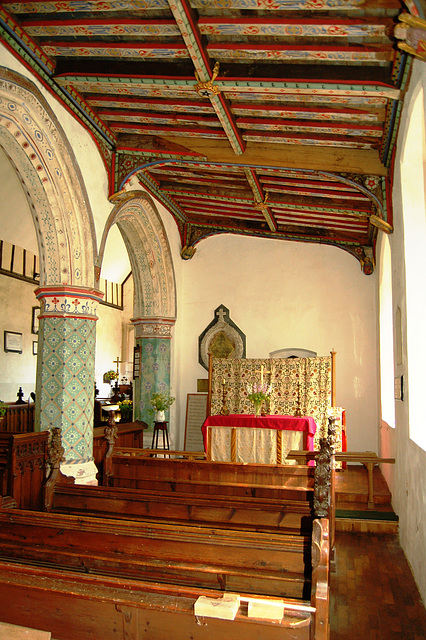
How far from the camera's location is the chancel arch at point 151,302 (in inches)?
345

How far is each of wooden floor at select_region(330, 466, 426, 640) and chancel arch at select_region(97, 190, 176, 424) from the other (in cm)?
412

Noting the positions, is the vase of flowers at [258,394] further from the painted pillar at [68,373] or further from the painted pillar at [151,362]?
the painted pillar at [68,373]

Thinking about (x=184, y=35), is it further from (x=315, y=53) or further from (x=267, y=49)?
(x=315, y=53)

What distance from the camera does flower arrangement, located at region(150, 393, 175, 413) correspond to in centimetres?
866

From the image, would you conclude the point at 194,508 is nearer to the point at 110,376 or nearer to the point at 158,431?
the point at 158,431

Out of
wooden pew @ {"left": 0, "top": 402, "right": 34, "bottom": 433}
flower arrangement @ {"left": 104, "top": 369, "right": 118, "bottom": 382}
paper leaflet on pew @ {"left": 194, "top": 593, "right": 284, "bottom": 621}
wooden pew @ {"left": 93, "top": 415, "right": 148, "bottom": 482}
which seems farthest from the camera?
flower arrangement @ {"left": 104, "top": 369, "right": 118, "bottom": 382}

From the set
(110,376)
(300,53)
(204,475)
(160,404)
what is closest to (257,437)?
(160,404)

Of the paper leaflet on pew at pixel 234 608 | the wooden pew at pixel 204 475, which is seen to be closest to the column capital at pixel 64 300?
the wooden pew at pixel 204 475

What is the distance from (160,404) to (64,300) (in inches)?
118

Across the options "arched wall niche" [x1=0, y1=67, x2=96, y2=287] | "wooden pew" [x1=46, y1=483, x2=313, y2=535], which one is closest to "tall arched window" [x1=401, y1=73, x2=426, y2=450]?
"wooden pew" [x1=46, y1=483, x2=313, y2=535]

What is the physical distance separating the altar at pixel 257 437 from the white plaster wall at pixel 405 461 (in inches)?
63.8

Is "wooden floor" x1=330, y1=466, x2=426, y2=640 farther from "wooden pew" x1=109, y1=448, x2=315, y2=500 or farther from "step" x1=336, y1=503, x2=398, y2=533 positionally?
"wooden pew" x1=109, y1=448, x2=315, y2=500

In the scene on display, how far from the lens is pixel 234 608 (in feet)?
5.82

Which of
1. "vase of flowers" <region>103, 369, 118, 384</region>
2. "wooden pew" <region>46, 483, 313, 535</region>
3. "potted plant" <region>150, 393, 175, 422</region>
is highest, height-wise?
"vase of flowers" <region>103, 369, 118, 384</region>
